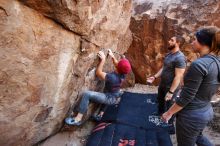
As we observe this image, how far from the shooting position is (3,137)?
2.88 meters

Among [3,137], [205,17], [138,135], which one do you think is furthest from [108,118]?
[205,17]

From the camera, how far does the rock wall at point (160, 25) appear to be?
18.9 feet

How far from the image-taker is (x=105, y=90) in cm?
440

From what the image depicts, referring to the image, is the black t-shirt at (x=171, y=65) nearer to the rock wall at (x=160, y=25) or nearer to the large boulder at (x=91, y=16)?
the large boulder at (x=91, y=16)

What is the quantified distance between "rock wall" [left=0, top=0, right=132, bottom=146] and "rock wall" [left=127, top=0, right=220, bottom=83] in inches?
93.1

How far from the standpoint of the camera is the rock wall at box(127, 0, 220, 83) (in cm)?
576

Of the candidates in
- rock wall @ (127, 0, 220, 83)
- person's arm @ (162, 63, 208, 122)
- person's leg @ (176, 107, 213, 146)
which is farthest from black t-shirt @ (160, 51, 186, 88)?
rock wall @ (127, 0, 220, 83)

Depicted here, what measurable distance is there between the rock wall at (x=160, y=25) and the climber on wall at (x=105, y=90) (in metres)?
2.01

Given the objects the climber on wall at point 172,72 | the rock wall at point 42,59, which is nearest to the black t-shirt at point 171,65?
the climber on wall at point 172,72

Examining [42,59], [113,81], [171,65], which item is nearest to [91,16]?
[42,59]

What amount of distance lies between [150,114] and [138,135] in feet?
2.73

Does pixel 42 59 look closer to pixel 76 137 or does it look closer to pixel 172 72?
pixel 76 137

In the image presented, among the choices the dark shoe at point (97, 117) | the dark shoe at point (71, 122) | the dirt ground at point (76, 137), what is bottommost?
the dirt ground at point (76, 137)

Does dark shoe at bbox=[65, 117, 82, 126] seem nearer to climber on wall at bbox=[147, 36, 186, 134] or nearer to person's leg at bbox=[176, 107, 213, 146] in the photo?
climber on wall at bbox=[147, 36, 186, 134]
